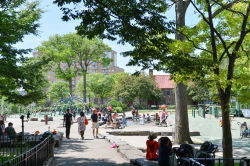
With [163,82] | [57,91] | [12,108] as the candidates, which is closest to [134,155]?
[12,108]

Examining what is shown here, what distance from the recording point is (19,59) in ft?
57.3

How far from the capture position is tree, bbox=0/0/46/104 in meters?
14.7

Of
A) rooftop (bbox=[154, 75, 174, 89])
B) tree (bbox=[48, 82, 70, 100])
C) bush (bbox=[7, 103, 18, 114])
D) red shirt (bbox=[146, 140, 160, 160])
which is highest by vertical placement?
rooftop (bbox=[154, 75, 174, 89])

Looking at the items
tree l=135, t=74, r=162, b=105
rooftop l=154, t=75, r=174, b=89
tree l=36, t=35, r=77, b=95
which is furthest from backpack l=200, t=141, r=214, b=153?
rooftop l=154, t=75, r=174, b=89

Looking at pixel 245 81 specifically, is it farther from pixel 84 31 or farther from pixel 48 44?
pixel 48 44

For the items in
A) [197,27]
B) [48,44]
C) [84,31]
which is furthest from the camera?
[48,44]

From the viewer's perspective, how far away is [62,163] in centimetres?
834

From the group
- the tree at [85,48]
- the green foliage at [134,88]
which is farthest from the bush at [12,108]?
the green foliage at [134,88]

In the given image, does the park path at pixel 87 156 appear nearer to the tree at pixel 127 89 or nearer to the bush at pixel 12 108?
the tree at pixel 127 89

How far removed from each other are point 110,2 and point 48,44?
158 feet

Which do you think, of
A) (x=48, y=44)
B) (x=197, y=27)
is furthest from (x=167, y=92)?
(x=197, y=27)

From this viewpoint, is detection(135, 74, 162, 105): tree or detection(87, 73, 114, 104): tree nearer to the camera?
detection(135, 74, 162, 105): tree

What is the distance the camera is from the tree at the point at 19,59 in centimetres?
1474

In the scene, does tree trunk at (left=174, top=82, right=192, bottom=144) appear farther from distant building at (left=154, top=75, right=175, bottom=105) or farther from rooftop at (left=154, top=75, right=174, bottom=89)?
rooftop at (left=154, top=75, right=174, bottom=89)
